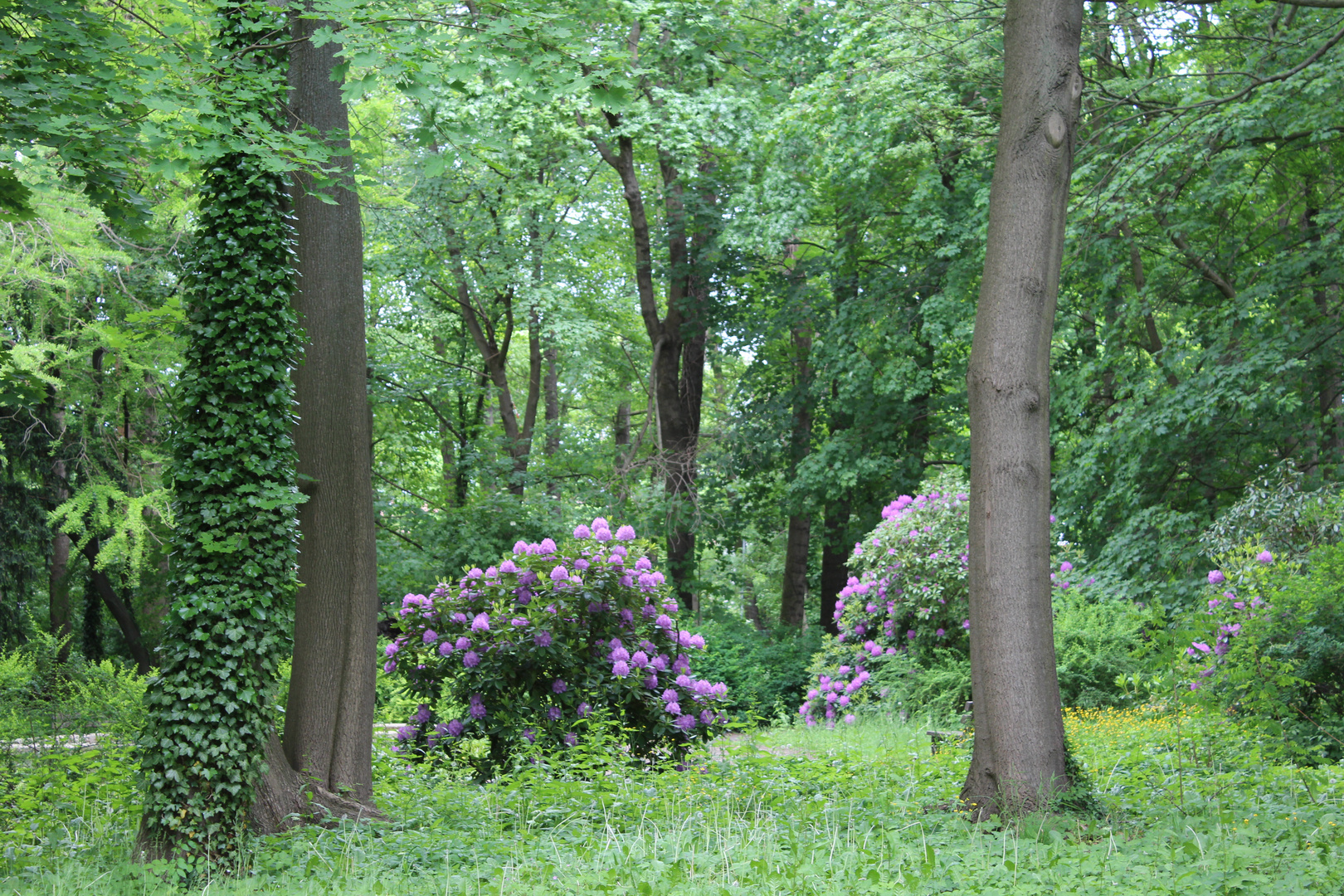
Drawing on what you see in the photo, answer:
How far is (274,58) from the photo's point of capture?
6.23 metres

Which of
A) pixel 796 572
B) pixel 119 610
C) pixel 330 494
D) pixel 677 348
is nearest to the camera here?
pixel 330 494

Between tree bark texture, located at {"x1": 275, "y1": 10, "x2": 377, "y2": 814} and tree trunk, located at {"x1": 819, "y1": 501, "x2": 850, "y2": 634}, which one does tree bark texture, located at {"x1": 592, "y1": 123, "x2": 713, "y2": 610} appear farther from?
tree bark texture, located at {"x1": 275, "y1": 10, "x2": 377, "y2": 814}

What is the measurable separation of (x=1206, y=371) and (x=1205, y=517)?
1729 mm

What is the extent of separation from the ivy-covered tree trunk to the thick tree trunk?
Result: 374 cm

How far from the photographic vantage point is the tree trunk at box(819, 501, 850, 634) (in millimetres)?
18422

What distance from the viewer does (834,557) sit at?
1925 centimetres

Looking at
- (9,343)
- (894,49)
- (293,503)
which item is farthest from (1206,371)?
(9,343)

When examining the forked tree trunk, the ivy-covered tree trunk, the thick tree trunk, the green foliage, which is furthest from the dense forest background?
the thick tree trunk

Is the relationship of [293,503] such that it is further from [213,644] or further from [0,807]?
[0,807]

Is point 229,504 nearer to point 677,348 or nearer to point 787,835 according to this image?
point 787,835

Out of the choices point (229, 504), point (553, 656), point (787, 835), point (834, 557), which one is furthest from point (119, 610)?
point (787, 835)

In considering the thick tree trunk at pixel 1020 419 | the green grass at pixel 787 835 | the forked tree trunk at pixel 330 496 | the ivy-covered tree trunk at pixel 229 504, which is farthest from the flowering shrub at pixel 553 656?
the thick tree trunk at pixel 1020 419

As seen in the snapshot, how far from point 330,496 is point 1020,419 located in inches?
156

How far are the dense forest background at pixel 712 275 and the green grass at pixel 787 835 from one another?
2676mm
